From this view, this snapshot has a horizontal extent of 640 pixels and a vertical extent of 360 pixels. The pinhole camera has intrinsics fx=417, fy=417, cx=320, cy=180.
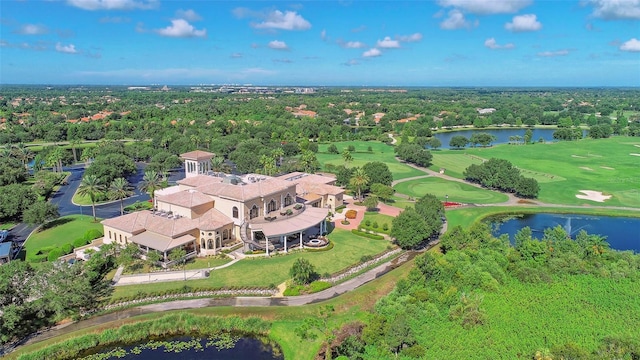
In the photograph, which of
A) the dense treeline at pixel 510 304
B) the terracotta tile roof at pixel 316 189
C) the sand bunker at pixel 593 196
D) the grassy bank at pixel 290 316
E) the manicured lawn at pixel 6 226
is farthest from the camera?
the sand bunker at pixel 593 196

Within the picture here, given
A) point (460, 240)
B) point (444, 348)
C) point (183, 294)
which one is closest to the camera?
point (444, 348)

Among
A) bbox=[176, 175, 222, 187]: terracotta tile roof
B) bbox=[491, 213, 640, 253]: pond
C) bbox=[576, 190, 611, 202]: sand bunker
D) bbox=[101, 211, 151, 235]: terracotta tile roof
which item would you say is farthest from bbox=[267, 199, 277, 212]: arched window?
bbox=[576, 190, 611, 202]: sand bunker

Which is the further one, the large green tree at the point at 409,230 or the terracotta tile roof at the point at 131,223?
the large green tree at the point at 409,230

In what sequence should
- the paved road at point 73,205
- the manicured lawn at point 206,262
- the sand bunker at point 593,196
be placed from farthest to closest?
the sand bunker at point 593,196 < the paved road at point 73,205 < the manicured lawn at point 206,262

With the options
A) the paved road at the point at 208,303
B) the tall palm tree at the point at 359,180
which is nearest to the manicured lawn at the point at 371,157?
the tall palm tree at the point at 359,180

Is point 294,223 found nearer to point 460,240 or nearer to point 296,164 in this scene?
point 460,240

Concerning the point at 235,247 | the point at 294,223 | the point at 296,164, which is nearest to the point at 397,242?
the point at 294,223

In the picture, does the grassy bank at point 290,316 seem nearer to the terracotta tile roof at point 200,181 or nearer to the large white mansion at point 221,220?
the large white mansion at point 221,220
